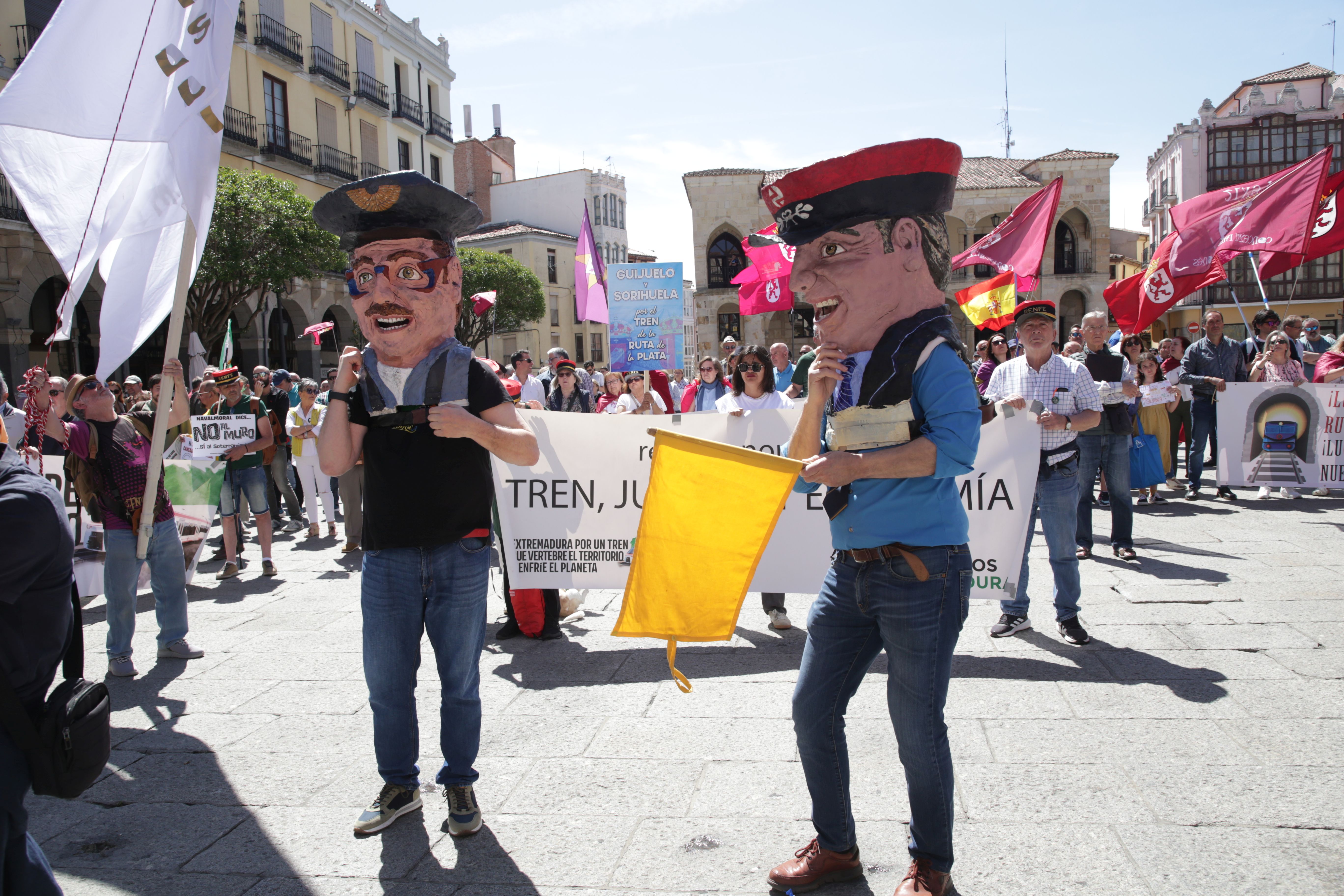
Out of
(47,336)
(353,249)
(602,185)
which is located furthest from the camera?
(602,185)

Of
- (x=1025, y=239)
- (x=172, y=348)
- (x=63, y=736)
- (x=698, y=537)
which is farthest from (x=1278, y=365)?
(x=63, y=736)

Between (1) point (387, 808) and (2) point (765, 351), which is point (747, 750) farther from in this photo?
(2) point (765, 351)

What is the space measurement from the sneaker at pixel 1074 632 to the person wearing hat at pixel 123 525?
5.08 meters

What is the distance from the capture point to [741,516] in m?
2.68

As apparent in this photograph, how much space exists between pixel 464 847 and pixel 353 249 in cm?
214

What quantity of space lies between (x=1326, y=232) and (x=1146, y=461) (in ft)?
9.92

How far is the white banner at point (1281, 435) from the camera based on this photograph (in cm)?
895

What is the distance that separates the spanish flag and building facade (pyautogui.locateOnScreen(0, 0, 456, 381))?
14.9 meters

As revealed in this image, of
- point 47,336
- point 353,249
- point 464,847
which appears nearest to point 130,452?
point 353,249

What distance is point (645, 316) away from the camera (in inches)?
373

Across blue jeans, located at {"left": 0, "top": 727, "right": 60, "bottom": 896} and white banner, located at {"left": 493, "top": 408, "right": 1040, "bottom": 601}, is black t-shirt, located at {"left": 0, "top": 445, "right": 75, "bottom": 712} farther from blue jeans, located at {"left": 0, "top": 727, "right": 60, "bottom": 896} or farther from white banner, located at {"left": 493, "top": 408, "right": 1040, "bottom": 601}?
white banner, located at {"left": 493, "top": 408, "right": 1040, "bottom": 601}

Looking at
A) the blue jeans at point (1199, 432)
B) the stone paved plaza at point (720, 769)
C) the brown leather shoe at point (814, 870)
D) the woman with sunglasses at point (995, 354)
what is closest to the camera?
the brown leather shoe at point (814, 870)

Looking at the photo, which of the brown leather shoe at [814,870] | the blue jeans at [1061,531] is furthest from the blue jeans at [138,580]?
the blue jeans at [1061,531]

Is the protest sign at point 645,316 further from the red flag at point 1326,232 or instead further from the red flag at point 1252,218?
the red flag at point 1326,232
